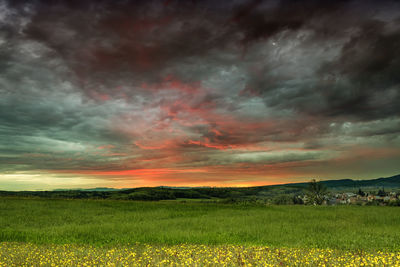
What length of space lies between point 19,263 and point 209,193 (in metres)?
116

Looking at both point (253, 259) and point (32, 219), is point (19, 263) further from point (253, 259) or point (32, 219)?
point (32, 219)

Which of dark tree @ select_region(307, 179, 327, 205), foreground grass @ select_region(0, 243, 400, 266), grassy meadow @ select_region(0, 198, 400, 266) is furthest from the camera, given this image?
dark tree @ select_region(307, 179, 327, 205)

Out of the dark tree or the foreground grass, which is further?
the dark tree

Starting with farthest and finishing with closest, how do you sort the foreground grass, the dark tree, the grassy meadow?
the dark tree
the grassy meadow
the foreground grass

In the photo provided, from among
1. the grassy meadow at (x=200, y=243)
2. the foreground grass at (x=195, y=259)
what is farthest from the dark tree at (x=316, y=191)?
the foreground grass at (x=195, y=259)

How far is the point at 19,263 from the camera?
9.50m

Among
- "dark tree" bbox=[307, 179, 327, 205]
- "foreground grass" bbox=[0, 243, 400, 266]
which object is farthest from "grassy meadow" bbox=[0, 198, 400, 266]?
"dark tree" bbox=[307, 179, 327, 205]

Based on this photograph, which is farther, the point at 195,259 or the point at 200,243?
the point at 200,243

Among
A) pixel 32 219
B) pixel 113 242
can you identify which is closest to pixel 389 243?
pixel 113 242

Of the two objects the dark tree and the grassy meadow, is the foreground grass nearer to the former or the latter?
the grassy meadow

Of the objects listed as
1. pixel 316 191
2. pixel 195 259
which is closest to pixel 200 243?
pixel 195 259

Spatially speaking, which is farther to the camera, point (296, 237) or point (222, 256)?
point (296, 237)

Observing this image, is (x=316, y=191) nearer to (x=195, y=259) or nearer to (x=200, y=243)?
(x=200, y=243)

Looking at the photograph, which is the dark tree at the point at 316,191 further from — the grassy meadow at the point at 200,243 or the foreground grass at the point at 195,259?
the foreground grass at the point at 195,259
